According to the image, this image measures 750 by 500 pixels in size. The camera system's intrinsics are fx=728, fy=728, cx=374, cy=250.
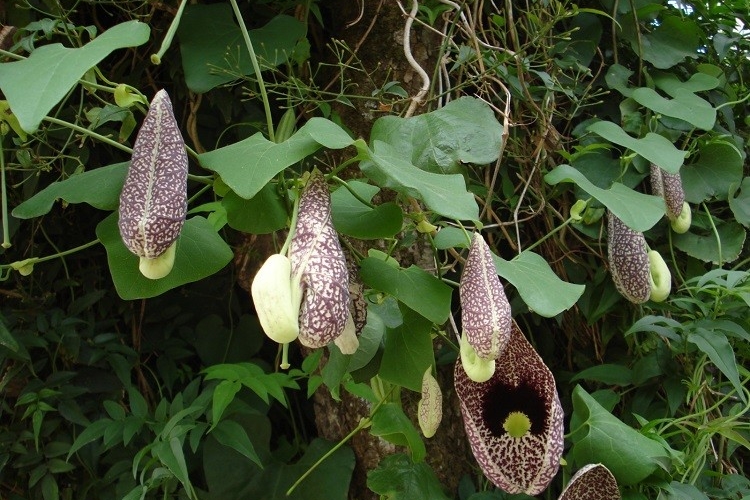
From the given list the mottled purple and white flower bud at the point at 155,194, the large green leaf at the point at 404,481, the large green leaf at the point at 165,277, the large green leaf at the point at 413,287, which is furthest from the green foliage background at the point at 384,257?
the mottled purple and white flower bud at the point at 155,194

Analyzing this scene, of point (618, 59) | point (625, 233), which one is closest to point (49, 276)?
point (625, 233)

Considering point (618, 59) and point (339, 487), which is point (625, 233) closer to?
point (618, 59)

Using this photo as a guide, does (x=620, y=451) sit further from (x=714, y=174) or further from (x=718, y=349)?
(x=714, y=174)

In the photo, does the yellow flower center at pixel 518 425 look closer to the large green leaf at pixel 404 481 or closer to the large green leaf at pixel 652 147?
the large green leaf at pixel 404 481

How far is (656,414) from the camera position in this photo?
125 centimetres

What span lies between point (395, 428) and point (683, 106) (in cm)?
81

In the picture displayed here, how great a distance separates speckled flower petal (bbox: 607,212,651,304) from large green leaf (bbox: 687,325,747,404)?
0.32 ft

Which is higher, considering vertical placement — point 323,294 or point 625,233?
point 323,294

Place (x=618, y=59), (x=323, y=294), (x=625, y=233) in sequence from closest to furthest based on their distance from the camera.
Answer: (x=323, y=294) → (x=625, y=233) → (x=618, y=59)

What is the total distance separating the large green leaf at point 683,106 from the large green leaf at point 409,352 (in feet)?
2.45

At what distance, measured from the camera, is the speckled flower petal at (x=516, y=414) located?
804 millimetres


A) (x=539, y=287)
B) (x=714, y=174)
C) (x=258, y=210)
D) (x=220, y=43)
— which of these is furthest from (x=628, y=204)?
(x=220, y=43)

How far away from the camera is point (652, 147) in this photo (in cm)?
117

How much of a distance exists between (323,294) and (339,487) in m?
0.75
